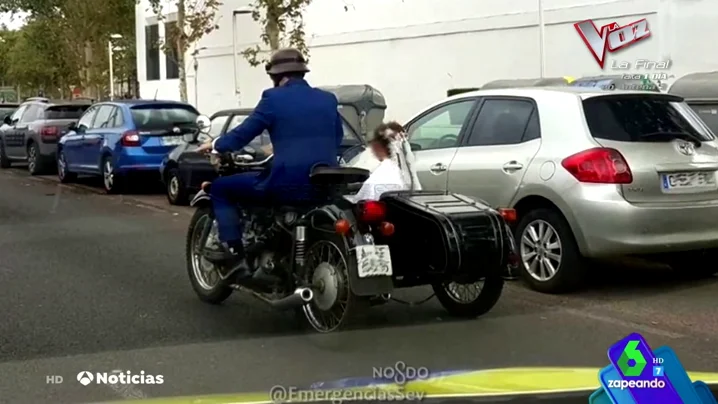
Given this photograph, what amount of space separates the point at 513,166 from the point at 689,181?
4.41 feet

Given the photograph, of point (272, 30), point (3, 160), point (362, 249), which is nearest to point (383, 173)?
point (362, 249)

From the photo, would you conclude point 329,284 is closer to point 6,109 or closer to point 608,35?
point 608,35

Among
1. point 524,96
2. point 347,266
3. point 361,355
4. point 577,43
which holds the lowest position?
point 361,355

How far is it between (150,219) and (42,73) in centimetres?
3583

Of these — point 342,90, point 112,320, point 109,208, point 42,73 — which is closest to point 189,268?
point 112,320

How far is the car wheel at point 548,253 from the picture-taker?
765 centimetres

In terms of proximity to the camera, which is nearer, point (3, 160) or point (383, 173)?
point (383, 173)

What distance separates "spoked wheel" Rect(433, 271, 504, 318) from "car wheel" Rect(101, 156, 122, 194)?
32.1ft

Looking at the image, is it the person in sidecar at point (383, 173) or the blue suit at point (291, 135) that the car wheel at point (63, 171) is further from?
the blue suit at point (291, 135)

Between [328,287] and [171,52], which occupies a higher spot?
[171,52]

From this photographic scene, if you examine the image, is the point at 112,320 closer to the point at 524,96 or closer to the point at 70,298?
the point at 70,298

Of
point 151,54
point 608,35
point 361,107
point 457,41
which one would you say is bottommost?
point 361,107

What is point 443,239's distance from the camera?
6.11 metres

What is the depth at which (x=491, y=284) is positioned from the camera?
21.8ft
